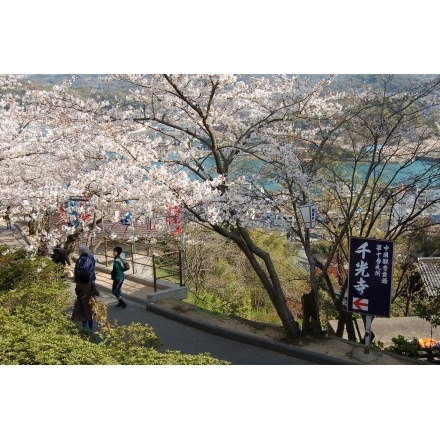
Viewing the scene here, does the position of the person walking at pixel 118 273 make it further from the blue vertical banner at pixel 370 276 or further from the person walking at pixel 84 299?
the blue vertical banner at pixel 370 276

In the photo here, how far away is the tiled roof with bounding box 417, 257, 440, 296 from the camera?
51.0 ft

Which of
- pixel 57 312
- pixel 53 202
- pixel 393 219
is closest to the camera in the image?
pixel 57 312

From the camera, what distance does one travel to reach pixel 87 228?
876 cm

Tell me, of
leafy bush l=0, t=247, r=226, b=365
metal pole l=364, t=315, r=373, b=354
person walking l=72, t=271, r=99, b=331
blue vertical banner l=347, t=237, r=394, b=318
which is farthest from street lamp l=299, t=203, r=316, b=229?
person walking l=72, t=271, r=99, b=331

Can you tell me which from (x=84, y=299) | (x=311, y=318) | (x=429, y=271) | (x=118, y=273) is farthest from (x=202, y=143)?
(x=429, y=271)

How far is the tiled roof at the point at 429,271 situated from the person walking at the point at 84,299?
12175 millimetres

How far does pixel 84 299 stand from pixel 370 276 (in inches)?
166

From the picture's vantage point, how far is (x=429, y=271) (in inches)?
645

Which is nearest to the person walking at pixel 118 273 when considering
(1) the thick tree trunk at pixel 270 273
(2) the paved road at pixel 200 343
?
(2) the paved road at pixel 200 343

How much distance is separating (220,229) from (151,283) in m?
2.94

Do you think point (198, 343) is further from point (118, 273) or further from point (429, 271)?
point (429, 271)

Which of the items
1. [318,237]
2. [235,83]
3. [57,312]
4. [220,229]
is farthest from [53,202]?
[318,237]

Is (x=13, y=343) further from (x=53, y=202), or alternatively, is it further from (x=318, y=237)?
(x=318, y=237)

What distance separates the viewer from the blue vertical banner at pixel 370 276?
619 cm
